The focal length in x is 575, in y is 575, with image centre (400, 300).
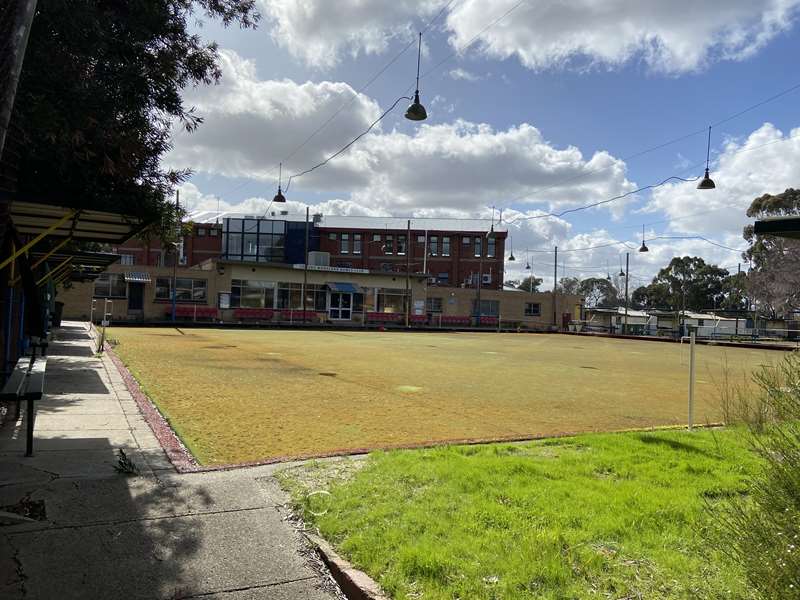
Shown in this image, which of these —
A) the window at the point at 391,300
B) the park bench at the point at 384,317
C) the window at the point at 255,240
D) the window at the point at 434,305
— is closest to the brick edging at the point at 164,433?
the park bench at the point at 384,317

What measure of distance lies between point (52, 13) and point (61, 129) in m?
1.31

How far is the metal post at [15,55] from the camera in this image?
9.62ft

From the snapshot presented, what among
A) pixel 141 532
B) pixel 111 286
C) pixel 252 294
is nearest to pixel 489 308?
pixel 252 294

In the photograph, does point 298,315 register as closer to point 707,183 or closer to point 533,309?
point 533,309

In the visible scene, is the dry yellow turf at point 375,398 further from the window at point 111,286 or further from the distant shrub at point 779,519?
the window at point 111,286

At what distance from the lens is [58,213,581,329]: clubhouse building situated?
44.5 meters

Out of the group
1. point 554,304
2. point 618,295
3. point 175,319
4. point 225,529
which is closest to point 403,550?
point 225,529

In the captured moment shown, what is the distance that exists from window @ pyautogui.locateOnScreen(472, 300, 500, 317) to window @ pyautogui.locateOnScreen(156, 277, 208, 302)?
28426mm

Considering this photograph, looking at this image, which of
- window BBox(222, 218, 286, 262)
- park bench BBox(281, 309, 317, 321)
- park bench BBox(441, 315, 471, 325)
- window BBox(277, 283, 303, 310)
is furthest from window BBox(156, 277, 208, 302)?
window BBox(222, 218, 286, 262)

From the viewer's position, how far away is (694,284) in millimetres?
96812

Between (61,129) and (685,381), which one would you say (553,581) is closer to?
(61,129)

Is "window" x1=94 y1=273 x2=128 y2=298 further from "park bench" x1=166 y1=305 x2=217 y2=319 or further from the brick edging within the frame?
the brick edging

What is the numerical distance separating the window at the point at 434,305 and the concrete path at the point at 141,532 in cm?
5397

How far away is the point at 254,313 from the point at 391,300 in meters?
14.7
